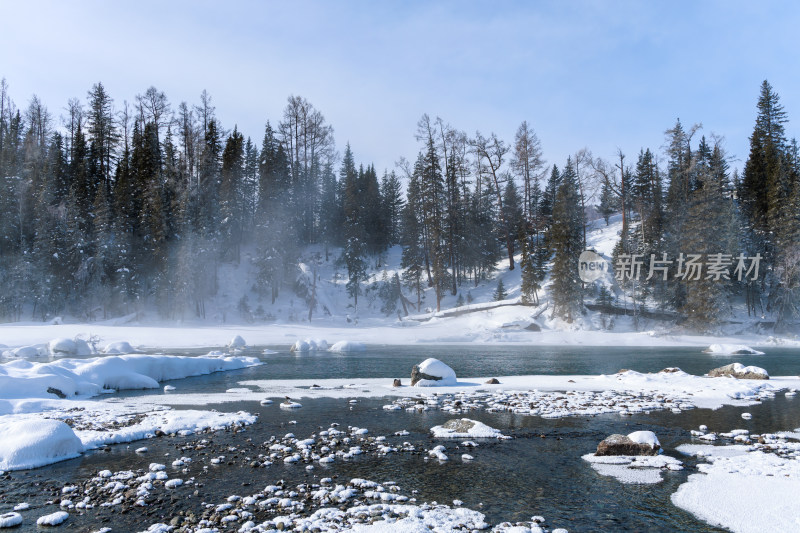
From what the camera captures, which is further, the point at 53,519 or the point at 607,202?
the point at 607,202

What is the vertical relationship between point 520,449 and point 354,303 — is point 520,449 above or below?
below

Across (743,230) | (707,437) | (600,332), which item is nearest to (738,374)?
(707,437)

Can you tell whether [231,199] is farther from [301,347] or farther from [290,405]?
[290,405]

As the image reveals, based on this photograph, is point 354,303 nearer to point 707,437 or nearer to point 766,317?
point 766,317

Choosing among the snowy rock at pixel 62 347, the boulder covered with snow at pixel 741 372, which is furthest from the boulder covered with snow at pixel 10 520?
the snowy rock at pixel 62 347

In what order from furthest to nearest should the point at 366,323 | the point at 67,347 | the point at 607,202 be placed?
the point at 607,202
the point at 366,323
the point at 67,347

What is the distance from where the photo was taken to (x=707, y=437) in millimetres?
12164

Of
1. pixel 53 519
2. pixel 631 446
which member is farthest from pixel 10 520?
pixel 631 446

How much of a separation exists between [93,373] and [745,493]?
76.8ft

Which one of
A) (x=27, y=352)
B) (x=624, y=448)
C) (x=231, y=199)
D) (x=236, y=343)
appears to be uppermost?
(x=231, y=199)

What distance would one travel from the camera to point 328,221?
68062mm

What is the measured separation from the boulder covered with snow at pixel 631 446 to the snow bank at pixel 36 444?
12.3 meters

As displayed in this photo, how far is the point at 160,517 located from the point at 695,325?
1855 inches

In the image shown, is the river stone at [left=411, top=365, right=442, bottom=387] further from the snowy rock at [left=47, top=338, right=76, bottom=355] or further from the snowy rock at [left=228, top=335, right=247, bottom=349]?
the snowy rock at [left=47, top=338, right=76, bottom=355]
